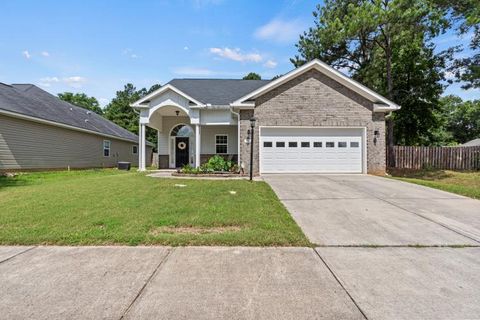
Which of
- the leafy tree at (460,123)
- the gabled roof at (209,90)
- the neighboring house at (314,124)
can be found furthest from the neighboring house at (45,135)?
the leafy tree at (460,123)

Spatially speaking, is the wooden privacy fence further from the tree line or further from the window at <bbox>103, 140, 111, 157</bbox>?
the window at <bbox>103, 140, 111, 157</bbox>

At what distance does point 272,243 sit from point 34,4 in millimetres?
12091

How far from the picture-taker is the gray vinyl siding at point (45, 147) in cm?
1331

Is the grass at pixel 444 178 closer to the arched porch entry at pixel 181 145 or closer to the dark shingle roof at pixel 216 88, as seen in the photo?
the dark shingle roof at pixel 216 88

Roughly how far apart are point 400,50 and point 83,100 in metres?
49.6

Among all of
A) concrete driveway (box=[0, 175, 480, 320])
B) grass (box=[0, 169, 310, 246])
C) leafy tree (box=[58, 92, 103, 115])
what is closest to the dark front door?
grass (box=[0, 169, 310, 246])

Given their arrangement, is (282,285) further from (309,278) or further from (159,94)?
(159,94)

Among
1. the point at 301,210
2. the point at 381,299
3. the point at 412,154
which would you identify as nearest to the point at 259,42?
the point at 412,154

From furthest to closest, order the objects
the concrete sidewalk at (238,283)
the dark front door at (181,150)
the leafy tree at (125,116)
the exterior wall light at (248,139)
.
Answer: the leafy tree at (125,116)
the dark front door at (181,150)
the exterior wall light at (248,139)
the concrete sidewalk at (238,283)

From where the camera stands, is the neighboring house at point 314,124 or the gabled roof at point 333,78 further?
the neighboring house at point 314,124

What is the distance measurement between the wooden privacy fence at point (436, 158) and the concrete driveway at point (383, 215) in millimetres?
9236

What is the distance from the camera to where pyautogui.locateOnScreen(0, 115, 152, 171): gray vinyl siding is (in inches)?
524

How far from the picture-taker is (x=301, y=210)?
5910mm

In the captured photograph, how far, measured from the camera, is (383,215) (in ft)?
18.3
